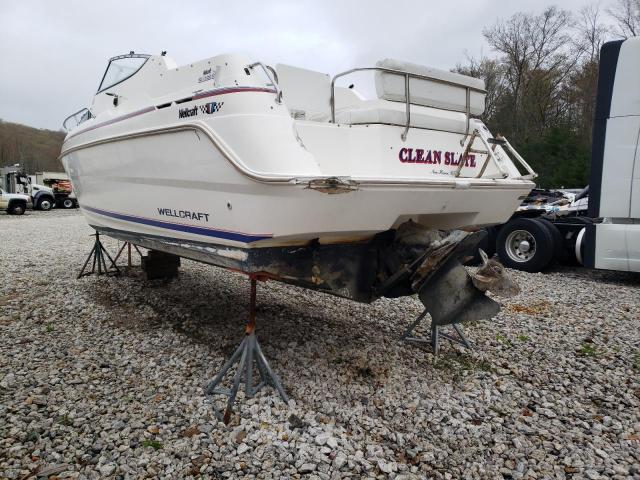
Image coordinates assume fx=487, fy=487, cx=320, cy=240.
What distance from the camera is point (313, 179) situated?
8.29 ft

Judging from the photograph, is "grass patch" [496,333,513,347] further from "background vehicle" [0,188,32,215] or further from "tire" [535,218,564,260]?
"background vehicle" [0,188,32,215]

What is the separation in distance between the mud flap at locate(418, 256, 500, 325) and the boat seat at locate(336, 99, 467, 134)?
1060 mm

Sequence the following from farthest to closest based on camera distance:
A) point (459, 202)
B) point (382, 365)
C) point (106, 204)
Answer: point (106, 204)
point (382, 365)
point (459, 202)

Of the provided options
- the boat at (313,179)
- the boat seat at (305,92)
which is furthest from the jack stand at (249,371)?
the boat seat at (305,92)

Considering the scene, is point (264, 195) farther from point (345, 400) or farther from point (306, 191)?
point (345, 400)

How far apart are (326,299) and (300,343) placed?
1460 mm

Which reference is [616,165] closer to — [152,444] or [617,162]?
[617,162]

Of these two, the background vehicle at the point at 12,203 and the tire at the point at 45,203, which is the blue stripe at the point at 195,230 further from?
the tire at the point at 45,203

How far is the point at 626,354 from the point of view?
12.5ft

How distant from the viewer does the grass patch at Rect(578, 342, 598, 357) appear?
3.82 metres

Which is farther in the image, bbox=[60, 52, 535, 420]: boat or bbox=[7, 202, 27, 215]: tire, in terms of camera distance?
bbox=[7, 202, 27, 215]: tire

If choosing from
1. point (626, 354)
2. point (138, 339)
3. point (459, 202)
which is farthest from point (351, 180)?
point (626, 354)

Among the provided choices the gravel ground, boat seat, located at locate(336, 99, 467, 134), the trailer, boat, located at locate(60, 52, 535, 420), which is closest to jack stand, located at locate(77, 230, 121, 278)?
the gravel ground

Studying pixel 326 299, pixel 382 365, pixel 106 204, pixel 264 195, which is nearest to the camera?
pixel 264 195
